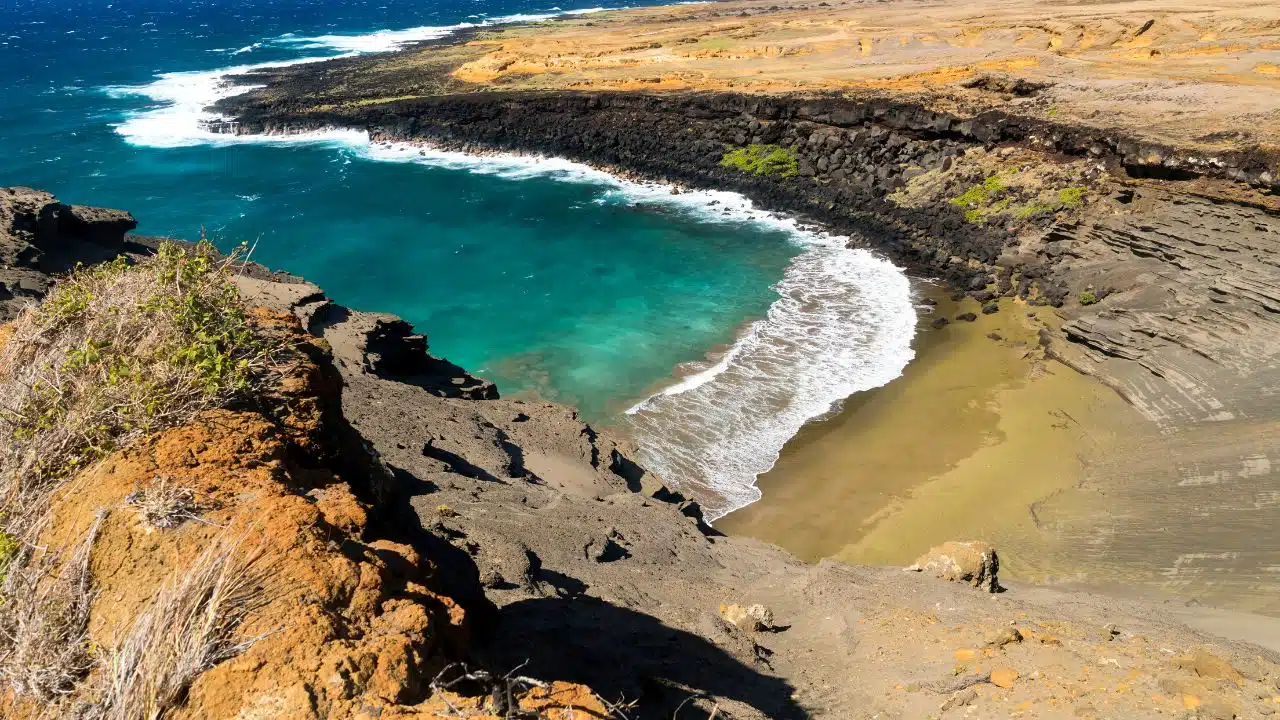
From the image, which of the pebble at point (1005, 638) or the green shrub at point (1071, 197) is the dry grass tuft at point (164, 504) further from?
the green shrub at point (1071, 197)

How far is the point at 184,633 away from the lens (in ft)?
13.3

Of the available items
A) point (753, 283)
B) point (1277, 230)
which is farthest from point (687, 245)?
point (1277, 230)

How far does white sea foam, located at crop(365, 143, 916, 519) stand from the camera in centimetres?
1905

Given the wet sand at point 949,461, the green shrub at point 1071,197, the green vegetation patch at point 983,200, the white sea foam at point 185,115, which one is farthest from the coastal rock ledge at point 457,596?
the white sea foam at point 185,115

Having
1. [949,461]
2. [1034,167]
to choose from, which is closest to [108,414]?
[949,461]

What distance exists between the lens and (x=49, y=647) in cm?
418

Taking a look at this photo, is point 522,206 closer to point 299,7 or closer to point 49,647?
point 49,647

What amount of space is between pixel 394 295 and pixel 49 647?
2710 cm

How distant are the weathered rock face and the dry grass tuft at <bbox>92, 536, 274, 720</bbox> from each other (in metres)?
10.7

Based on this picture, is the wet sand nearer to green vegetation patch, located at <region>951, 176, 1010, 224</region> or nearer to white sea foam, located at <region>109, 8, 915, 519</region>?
white sea foam, located at <region>109, 8, 915, 519</region>

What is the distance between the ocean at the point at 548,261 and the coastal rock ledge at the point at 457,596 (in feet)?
10.5

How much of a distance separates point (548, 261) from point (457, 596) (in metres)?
27.7

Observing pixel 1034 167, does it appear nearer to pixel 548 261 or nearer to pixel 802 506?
pixel 548 261

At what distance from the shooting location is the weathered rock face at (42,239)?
13.4 m
